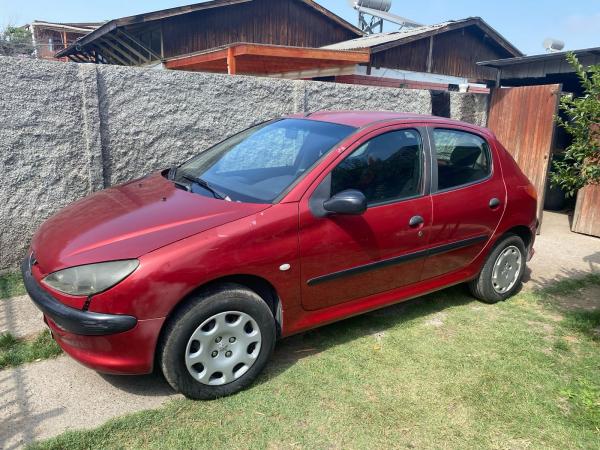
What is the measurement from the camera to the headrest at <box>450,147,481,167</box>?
389 cm

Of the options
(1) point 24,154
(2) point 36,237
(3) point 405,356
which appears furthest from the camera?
(1) point 24,154

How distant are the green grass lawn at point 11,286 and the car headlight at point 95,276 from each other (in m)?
2.06

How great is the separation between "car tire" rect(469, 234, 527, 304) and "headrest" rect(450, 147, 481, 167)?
0.79m

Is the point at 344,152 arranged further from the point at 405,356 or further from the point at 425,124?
the point at 405,356

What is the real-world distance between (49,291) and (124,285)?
52 cm

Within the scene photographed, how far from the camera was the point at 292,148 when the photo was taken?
3.57 metres

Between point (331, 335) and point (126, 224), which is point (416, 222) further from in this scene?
point (126, 224)

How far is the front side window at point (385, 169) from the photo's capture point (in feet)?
10.6

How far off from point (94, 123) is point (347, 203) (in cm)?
318

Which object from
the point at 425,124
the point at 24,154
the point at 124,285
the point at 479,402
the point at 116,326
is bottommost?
the point at 479,402

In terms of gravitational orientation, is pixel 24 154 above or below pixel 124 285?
above

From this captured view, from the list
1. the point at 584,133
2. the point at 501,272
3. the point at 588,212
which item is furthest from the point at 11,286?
the point at 588,212

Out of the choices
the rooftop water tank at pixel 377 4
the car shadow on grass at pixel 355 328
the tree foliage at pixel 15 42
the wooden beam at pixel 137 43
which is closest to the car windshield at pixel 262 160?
the car shadow on grass at pixel 355 328

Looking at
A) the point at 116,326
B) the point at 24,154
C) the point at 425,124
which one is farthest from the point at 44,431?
the point at 425,124
